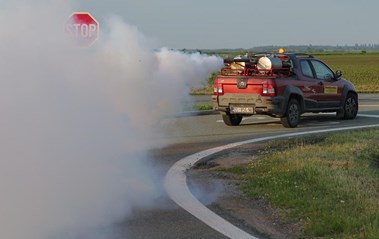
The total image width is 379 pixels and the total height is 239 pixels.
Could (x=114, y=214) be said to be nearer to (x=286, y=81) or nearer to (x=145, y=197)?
(x=145, y=197)

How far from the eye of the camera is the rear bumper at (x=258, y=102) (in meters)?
17.0

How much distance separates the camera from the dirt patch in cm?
730

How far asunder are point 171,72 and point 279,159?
19.2 ft

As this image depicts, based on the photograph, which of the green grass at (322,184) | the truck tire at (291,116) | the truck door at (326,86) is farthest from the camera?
the truck door at (326,86)

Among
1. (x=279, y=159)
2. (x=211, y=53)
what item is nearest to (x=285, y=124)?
(x=211, y=53)

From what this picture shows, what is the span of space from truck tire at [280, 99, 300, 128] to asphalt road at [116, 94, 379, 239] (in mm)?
186

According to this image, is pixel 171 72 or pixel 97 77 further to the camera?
pixel 171 72

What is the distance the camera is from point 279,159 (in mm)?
11062

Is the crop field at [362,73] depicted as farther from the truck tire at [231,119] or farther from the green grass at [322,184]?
the green grass at [322,184]

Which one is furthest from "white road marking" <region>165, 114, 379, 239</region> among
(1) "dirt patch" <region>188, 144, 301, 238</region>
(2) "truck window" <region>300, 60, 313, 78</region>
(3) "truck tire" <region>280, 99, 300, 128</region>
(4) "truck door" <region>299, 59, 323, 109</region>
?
(2) "truck window" <region>300, 60, 313, 78</region>

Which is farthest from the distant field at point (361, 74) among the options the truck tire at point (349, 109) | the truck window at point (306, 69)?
the truck tire at point (349, 109)

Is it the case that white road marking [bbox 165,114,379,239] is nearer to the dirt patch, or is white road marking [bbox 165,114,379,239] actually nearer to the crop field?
the dirt patch

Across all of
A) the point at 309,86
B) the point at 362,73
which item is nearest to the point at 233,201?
the point at 309,86

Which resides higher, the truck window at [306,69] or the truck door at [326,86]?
the truck window at [306,69]
